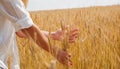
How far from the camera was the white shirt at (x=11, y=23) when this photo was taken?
1.77m

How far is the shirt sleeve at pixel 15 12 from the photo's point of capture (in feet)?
5.79

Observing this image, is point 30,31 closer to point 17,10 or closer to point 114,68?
point 17,10

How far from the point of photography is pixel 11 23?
194 centimetres

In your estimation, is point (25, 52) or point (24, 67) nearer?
point (24, 67)

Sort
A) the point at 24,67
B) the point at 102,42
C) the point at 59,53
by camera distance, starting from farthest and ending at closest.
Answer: the point at 102,42, the point at 24,67, the point at 59,53

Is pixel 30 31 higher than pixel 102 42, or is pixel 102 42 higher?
pixel 30 31

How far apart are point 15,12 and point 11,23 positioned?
174 mm

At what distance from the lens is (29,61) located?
6.17 feet

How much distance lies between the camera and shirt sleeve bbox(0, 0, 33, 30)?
69.4 inches

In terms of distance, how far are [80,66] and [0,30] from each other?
1.23 feet

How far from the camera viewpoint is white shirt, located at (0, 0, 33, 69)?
69.5 inches

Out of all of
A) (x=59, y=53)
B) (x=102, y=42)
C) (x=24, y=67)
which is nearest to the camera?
(x=59, y=53)

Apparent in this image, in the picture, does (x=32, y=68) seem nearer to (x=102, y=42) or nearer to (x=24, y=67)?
(x=24, y=67)

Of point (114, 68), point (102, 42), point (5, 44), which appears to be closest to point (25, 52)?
point (5, 44)
